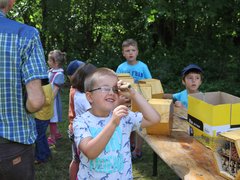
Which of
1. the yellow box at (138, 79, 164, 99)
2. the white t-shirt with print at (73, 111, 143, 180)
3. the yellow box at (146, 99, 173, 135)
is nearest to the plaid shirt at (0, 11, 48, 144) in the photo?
the white t-shirt with print at (73, 111, 143, 180)

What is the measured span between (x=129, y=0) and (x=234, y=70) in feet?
13.9

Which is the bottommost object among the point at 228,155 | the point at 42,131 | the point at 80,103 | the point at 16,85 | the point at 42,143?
the point at 42,143

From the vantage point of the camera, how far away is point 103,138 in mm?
1949

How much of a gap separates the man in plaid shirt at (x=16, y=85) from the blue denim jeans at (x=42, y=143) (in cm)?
253

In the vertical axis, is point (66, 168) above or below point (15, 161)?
below

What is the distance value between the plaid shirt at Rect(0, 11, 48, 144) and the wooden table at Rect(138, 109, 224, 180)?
945 millimetres

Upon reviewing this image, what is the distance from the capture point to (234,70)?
1052cm

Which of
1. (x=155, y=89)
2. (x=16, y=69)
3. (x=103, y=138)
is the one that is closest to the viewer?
(x=103, y=138)

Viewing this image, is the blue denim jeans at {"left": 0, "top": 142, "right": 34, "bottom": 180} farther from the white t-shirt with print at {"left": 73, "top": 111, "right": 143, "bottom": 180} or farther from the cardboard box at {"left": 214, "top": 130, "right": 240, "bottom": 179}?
the cardboard box at {"left": 214, "top": 130, "right": 240, "bottom": 179}

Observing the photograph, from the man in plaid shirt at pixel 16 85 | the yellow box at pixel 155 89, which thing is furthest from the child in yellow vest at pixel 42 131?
the man in plaid shirt at pixel 16 85

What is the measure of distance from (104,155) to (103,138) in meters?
0.22

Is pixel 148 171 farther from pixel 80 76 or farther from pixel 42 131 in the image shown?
pixel 80 76

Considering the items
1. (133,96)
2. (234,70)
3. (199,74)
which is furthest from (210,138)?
(234,70)

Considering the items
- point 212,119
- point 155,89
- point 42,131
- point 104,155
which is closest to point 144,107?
point 104,155
